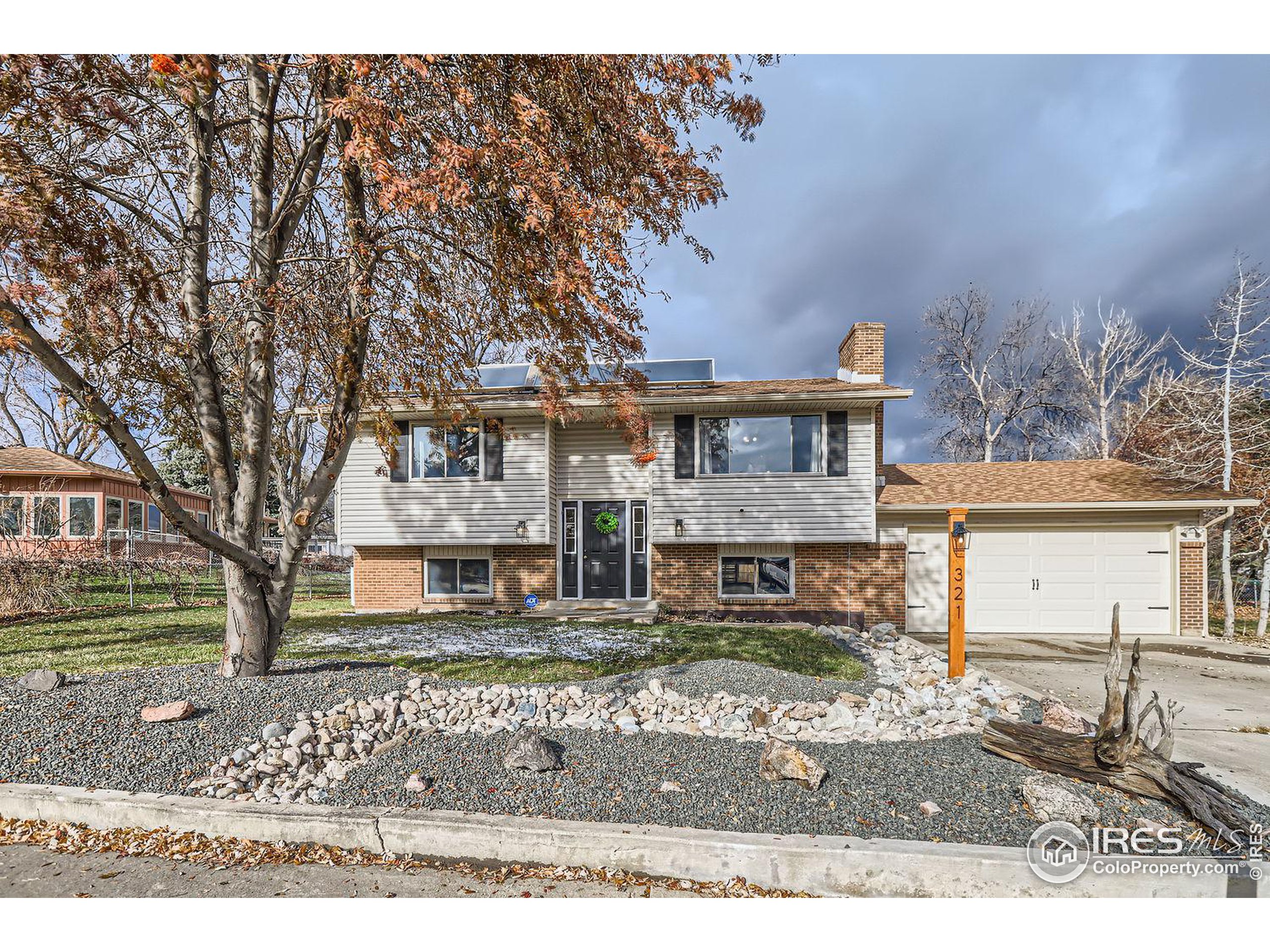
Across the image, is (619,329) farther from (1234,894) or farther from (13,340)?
(1234,894)

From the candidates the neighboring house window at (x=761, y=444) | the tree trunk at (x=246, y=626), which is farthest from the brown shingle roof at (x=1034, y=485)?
the tree trunk at (x=246, y=626)

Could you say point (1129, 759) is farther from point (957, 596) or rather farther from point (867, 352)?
point (867, 352)

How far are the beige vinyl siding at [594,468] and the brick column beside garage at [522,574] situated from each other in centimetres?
→ 125

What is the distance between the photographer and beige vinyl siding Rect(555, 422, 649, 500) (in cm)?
1152

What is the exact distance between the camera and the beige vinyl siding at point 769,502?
10617 mm

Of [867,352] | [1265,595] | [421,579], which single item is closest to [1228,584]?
[1265,595]

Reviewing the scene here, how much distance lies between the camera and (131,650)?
711cm

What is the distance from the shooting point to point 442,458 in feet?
37.4

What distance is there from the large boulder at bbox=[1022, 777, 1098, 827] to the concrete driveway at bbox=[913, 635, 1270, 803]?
1.33 m

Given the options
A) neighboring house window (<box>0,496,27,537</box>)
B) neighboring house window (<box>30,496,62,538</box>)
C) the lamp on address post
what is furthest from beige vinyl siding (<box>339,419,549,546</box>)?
neighboring house window (<box>0,496,27,537</box>)

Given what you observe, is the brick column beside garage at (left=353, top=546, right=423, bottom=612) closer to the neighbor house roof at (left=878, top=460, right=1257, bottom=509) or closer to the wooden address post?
the neighbor house roof at (left=878, top=460, right=1257, bottom=509)

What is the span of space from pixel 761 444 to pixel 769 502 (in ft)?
3.55

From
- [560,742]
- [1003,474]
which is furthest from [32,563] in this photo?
[1003,474]

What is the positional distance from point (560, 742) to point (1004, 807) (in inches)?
104
